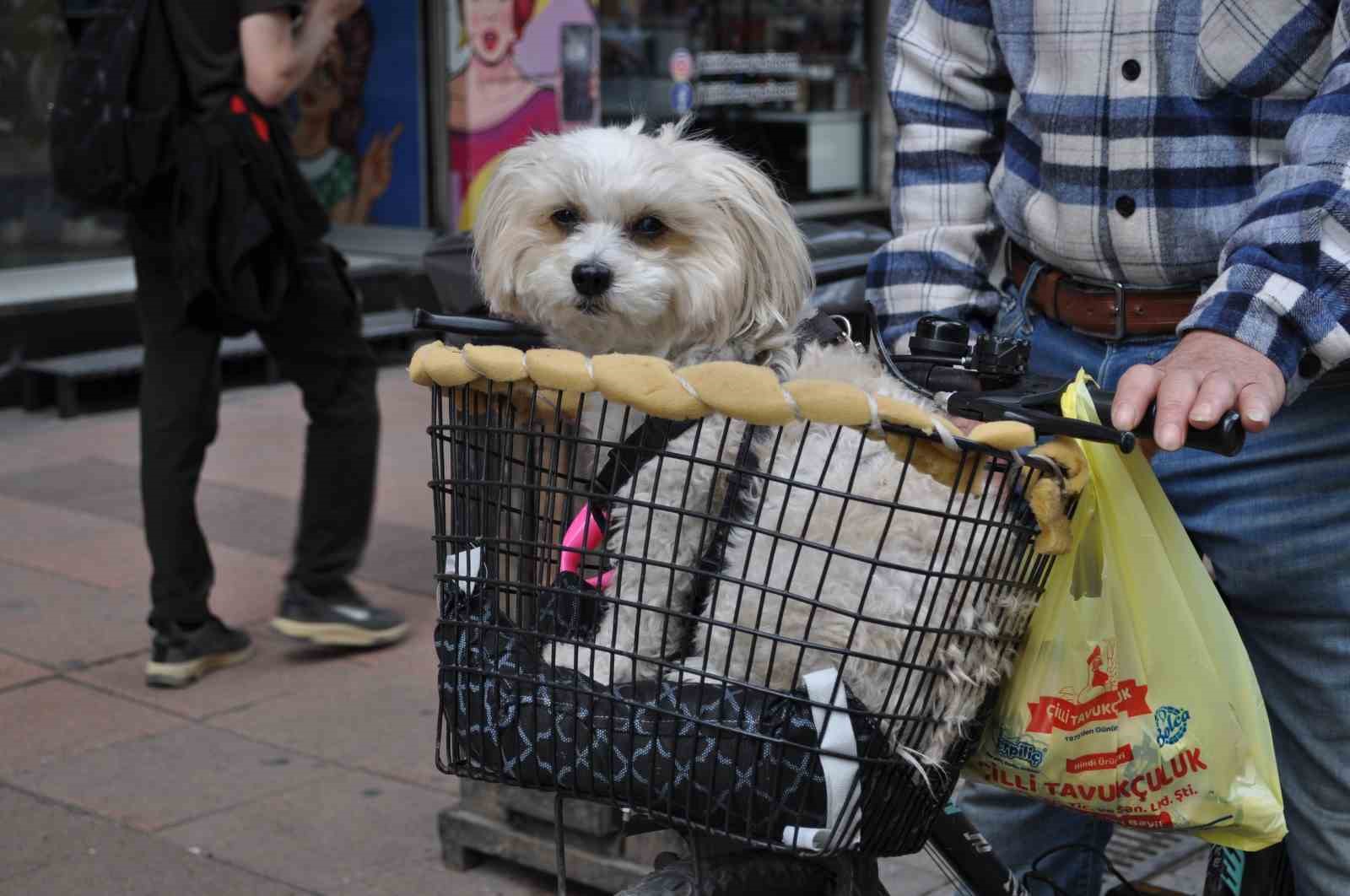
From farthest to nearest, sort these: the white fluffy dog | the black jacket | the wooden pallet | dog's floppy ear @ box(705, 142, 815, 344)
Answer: the black jacket < the wooden pallet < dog's floppy ear @ box(705, 142, 815, 344) < the white fluffy dog

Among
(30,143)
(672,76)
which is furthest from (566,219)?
(672,76)

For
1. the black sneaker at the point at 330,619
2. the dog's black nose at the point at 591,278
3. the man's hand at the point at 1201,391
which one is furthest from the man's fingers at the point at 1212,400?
the black sneaker at the point at 330,619

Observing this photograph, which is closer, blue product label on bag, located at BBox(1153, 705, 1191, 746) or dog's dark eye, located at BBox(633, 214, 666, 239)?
blue product label on bag, located at BBox(1153, 705, 1191, 746)

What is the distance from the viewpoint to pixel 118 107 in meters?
4.39

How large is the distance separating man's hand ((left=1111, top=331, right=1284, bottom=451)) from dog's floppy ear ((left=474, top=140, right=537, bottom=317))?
1.05 meters

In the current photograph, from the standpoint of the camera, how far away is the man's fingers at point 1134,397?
1.62 m

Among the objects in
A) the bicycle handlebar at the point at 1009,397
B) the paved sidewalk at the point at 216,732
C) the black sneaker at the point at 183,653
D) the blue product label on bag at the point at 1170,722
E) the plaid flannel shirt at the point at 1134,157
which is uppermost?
the plaid flannel shirt at the point at 1134,157

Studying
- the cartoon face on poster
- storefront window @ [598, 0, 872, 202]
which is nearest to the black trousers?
the cartoon face on poster

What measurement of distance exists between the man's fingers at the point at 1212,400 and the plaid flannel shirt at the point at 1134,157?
139 mm

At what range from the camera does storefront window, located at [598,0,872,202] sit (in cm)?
1019

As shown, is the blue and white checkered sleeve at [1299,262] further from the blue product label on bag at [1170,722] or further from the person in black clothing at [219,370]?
the person in black clothing at [219,370]

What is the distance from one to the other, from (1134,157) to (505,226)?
0.91 m

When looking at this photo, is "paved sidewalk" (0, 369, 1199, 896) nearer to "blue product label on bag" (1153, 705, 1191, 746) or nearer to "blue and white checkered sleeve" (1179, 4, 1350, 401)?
"blue product label on bag" (1153, 705, 1191, 746)

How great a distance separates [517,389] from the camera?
5.83 ft
